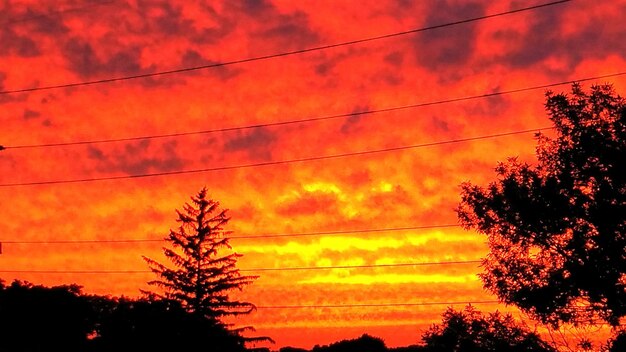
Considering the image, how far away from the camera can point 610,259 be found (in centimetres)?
3234

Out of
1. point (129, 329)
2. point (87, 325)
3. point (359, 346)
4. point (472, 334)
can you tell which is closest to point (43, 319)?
point (87, 325)

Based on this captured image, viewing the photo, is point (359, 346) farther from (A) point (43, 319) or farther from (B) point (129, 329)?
(A) point (43, 319)

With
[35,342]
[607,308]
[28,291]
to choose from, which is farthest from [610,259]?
[28,291]

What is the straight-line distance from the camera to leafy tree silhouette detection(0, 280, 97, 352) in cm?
5672

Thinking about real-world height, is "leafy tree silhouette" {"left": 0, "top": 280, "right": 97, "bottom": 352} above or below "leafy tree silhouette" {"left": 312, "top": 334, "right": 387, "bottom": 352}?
above

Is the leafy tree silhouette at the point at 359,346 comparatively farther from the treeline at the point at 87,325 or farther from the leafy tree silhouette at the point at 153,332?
the leafy tree silhouette at the point at 153,332

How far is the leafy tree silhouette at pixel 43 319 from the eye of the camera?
5672 centimetres

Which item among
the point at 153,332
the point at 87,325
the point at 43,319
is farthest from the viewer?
the point at 87,325

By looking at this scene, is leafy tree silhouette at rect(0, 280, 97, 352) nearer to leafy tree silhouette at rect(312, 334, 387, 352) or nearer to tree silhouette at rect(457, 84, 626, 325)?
leafy tree silhouette at rect(312, 334, 387, 352)

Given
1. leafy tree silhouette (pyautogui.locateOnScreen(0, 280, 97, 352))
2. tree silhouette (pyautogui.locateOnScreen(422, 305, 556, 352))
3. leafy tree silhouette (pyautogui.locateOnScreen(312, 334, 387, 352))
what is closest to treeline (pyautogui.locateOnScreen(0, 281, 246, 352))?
leafy tree silhouette (pyautogui.locateOnScreen(0, 280, 97, 352))

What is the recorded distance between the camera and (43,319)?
193 ft

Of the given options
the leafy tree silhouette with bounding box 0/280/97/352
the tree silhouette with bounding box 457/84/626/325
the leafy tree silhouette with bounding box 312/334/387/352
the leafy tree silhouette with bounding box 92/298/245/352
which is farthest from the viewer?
the leafy tree silhouette with bounding box 312/334/387/352

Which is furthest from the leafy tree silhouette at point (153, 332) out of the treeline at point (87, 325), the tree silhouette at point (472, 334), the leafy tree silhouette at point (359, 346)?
the tree silhouette at point (472, 334)

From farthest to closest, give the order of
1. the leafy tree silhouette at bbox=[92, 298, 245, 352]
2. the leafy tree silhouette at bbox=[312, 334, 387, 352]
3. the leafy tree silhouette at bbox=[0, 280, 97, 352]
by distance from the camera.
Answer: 1. the leafy tree silhouette at bbox=[312, 334, 387, 352]
2. the leafy tree silhouette at bbox=[0, 280, 97, 352]
3. the leafy tree silhouette at bbox=[92, 298, 245, 352]
